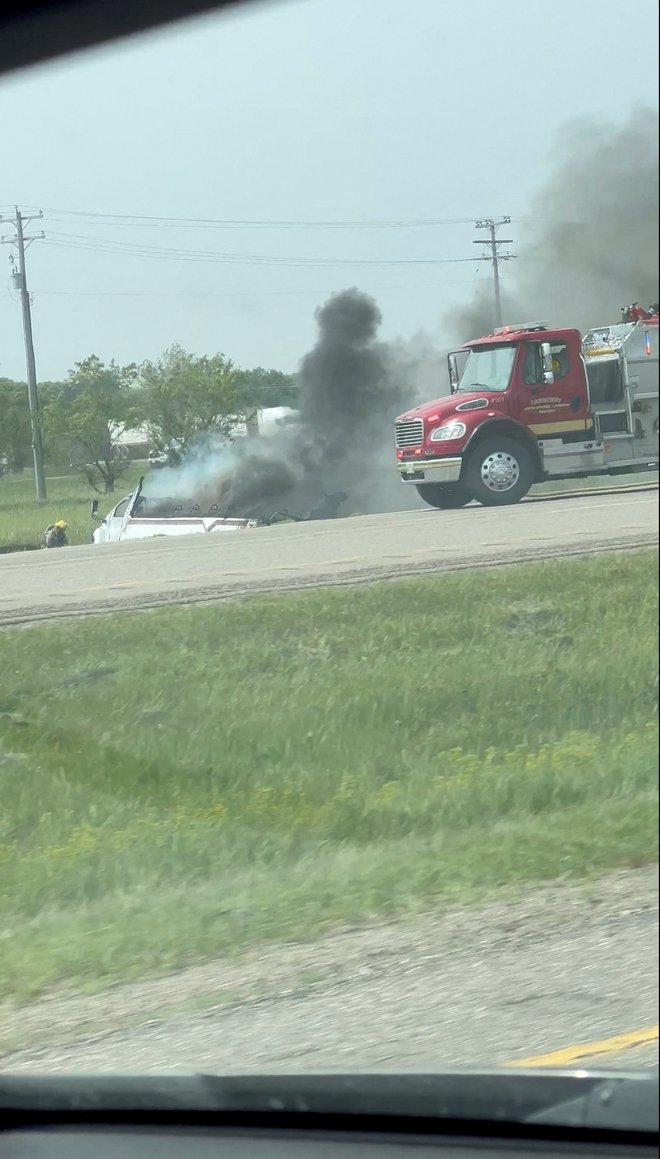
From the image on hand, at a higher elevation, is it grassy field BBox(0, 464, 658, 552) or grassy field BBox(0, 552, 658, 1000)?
grassy field BBox(0, 464, 658, 552)

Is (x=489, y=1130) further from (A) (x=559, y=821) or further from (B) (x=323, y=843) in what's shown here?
(B) (x=323, y=843)

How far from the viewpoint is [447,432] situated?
4227 millimetres

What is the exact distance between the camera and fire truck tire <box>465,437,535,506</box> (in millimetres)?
4160

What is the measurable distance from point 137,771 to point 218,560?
76cm

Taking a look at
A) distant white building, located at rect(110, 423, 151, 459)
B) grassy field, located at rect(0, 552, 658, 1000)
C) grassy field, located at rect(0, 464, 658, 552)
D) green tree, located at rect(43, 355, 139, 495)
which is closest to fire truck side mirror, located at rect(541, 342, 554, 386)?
grassy field, located at rect(0, 552, 658, 1000)

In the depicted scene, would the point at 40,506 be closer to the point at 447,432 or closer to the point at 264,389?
the point at 264,389

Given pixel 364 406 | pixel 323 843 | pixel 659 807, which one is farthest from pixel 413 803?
pixel 364 406

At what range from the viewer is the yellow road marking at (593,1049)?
3.22 m

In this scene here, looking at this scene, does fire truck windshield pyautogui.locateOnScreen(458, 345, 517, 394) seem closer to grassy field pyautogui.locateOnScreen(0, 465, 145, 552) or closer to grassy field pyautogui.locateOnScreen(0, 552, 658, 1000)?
grassy field pyautogui.locateOnScreen(0, 552, 658, 1000)

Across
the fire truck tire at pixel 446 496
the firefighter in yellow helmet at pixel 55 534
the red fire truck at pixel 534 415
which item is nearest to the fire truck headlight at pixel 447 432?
the red fire truck at pixel 534 415

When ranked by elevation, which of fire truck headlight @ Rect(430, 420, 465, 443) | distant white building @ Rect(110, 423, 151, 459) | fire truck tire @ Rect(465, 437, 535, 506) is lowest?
fire truck tire @ Rect(465, 437, 535, 506)

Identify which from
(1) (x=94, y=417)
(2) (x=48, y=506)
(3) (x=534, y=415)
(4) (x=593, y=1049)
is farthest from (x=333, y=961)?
(2) (x=48, y=506)

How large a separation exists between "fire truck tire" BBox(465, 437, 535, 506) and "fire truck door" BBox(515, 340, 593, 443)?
0.31ft

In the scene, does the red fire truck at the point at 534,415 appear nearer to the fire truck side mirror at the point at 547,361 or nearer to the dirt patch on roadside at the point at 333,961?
the fire truck side mirror at the point at 547,361
